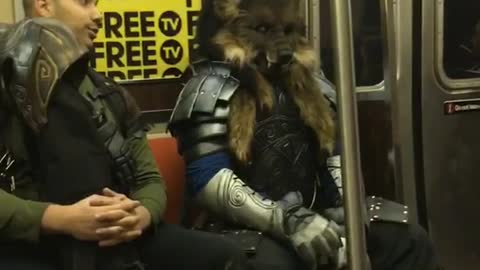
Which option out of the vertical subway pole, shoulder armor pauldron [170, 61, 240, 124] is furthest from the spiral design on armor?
the vertical subway pole

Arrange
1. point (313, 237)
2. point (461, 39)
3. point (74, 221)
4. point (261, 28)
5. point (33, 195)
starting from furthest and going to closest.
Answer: point (461, 39) → point (261, 28) → point (313, 237) → point (33, 195) → point (74, 221)

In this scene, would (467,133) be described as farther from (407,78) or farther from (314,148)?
(314,148)

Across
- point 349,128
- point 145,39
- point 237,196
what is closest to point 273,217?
point 237,196

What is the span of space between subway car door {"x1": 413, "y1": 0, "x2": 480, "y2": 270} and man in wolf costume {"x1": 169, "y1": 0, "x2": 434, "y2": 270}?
0.91 metres

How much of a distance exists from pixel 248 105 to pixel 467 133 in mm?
1445

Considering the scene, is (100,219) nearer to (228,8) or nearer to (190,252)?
(190,252)

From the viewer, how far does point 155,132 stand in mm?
2799

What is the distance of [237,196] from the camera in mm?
2338

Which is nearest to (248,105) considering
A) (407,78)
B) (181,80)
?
(181,80)

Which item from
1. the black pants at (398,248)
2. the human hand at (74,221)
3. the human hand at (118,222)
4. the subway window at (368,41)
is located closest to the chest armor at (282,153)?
the black pants at (398,248)

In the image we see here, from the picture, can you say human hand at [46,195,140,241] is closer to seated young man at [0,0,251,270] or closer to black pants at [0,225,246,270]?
seated young man at [0,0,251,270]

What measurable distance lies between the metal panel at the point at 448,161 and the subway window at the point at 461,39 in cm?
3

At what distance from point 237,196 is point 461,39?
5.06ft

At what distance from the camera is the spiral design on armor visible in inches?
92.0
